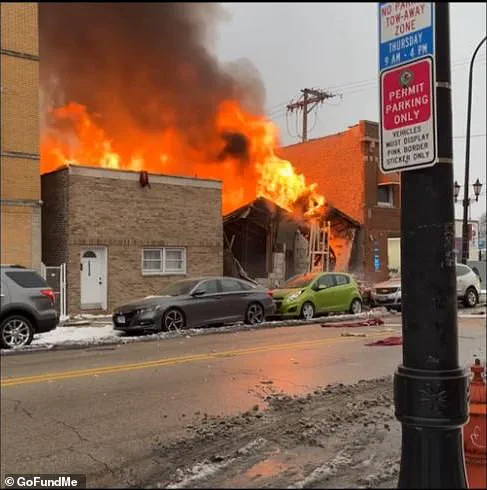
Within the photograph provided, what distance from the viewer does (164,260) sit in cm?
2019

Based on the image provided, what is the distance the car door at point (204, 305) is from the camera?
14344mm

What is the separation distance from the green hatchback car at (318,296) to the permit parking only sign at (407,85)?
543 inches

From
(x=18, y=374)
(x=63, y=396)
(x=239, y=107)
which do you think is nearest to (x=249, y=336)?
(x=18, y=374)

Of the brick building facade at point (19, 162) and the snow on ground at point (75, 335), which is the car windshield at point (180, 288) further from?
the brick building facade at point (19, 162)

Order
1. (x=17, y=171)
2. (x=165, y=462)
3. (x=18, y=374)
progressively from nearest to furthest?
(x=165, y=462), (x=18, y=374), (x=17, y=171)

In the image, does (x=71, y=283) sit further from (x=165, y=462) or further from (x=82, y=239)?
(x=165, y=462)

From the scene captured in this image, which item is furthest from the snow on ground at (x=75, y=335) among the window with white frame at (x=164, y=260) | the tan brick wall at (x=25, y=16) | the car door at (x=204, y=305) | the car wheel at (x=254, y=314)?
the tan brick wall at (x=25, y=16)

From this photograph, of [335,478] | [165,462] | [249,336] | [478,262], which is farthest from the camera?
[249,336]

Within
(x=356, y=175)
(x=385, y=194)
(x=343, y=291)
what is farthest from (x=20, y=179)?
(x=385, y=194)

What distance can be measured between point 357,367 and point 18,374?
5.01 meters

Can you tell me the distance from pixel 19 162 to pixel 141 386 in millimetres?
11611

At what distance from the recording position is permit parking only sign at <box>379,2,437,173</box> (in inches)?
116

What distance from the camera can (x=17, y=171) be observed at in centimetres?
1755

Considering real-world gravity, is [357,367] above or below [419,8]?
below
